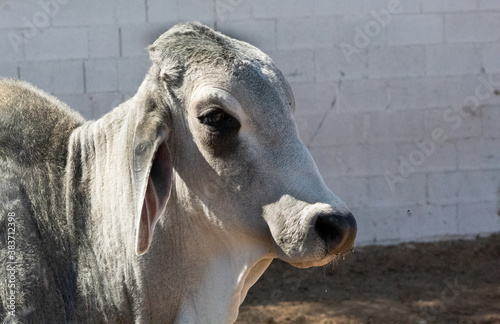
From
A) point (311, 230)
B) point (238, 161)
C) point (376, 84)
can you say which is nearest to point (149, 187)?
point (238, 161)

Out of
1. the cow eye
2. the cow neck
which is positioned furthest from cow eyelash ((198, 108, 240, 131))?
the cow neck

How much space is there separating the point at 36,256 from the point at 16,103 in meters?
0.75

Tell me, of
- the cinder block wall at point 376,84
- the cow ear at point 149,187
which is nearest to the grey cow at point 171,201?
the cow ear at point 149,187

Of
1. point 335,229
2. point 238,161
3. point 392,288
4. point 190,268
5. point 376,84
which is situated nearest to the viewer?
point 335,229

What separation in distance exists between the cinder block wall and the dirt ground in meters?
0.36

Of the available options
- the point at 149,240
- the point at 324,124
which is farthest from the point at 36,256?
the point at 324,124

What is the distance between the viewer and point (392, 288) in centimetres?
729

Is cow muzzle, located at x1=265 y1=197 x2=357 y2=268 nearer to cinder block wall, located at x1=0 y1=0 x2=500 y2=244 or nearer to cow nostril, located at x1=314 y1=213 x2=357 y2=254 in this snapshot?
cow nostril, located at x1=314 y1=213 x2=357 y2=254

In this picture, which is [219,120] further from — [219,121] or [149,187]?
[149,187]

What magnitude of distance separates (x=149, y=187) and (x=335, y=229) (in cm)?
77

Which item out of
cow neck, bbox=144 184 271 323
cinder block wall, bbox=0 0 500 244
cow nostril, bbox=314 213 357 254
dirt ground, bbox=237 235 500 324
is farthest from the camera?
cinder block wall, bbox=0 0 500 244

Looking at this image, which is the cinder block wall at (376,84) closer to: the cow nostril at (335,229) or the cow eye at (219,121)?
the cow eye at (219,121)

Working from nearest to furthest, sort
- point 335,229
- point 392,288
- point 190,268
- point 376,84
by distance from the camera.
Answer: point 335,229, point 190,268, point 392,288, point 376,84

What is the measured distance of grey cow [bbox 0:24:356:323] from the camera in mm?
2961
